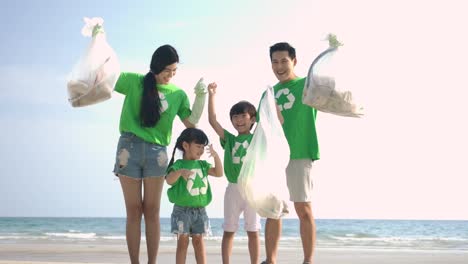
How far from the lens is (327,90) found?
3.86 metres

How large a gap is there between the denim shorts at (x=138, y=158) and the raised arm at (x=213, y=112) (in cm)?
50

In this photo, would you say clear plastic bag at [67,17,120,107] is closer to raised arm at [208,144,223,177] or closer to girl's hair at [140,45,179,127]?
girl's hair at [140,45,179,127]

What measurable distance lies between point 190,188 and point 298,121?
3.08 feet

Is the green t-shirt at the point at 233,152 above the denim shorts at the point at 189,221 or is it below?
above

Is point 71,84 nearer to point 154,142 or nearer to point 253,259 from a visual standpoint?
point 154,142

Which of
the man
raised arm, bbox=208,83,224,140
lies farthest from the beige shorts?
raised arm, bbox=208,83,224,140

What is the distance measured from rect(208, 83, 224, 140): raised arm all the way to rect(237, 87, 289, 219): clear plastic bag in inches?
24.4

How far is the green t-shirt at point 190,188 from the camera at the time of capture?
167 inches

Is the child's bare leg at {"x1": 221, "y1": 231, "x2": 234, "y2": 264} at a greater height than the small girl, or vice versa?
the small girl

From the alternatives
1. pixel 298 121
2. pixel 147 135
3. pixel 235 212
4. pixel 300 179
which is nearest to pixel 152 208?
pixel 147 135

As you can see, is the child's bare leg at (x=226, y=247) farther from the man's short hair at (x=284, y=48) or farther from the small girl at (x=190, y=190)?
the man's short hair at (x=284, y=48)

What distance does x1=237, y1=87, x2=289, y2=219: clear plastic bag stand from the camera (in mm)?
3701

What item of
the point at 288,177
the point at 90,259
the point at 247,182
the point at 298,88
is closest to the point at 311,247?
the point at 288,177

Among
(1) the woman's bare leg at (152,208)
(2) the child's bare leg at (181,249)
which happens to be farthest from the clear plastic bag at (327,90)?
(2) the child's bare leg at (181,249)
